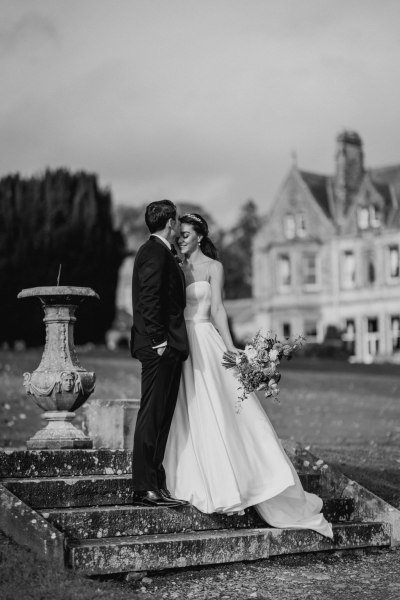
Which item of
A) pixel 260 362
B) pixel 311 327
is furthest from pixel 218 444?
pixel 311 327

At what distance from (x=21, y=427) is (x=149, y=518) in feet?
27.3

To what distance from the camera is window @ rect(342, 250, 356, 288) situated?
45.8 m

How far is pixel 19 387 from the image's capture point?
60.5ft

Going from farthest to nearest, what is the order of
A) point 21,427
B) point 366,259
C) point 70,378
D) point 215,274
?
point 366,259
point 21,427
point 70,378
point 215,274

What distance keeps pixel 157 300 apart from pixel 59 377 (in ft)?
6.02

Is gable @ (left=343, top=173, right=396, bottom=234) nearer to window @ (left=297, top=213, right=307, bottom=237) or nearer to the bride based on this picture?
window @ (left=297, top=213, right=307, bottom=237)

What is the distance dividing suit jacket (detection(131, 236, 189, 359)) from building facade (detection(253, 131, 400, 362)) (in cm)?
3725

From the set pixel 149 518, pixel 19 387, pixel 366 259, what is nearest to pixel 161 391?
pixel 149 518

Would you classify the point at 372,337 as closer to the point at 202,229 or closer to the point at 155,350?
→ the point at 202,229

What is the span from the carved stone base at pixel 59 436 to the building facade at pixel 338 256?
36048mm

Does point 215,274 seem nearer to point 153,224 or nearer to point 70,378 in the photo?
point 153,224

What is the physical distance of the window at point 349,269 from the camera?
4575 cm

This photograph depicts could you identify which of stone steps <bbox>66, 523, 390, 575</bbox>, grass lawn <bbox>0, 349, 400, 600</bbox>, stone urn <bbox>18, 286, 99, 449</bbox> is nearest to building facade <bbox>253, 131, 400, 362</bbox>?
grass lawn <bbox>0, 349, 400, 600</bbox>

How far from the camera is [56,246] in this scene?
34.6 meters
